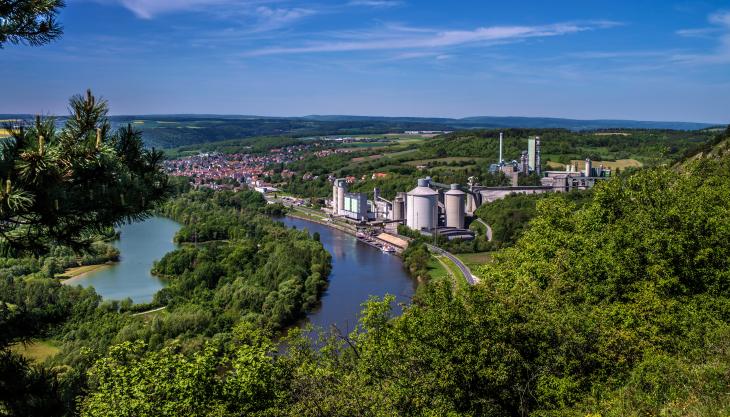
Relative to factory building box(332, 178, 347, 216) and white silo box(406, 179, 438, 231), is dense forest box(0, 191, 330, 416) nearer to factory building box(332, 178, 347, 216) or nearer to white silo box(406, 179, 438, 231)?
white silo box(406, 179, 438, 231)

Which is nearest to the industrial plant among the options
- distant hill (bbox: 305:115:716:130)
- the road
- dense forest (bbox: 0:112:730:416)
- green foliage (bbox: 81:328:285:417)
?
the road

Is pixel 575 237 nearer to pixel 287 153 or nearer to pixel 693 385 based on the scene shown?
pixel 693 385

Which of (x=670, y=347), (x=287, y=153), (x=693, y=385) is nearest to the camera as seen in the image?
(x=693, y=385)

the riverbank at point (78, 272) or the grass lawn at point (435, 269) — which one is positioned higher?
the riverbank at point (78, 272)

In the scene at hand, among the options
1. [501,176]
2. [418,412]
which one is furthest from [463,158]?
[418,412]

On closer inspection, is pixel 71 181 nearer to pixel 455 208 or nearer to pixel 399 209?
pixel 455 208

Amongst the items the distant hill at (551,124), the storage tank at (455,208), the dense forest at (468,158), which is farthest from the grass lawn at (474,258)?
the distant hill at (551,124)

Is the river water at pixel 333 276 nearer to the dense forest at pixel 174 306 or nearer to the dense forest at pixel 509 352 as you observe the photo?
the dense forest at pixel 174 306
